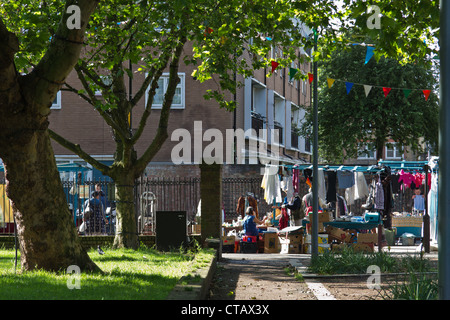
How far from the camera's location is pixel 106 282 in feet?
30.9

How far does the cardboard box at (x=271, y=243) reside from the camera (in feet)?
69.0

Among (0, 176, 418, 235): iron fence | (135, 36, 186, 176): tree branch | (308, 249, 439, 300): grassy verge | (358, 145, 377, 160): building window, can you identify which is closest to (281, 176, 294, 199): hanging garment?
(0, 176, 418, 235): iron fence

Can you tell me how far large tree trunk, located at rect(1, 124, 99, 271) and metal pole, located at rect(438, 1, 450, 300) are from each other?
614 cm

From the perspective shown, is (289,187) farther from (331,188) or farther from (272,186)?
(331,188)

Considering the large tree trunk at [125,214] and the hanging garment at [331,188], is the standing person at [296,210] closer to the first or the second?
the hanging garment at [331,188]

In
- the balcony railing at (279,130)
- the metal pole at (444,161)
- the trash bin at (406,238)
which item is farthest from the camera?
the balcony railing at (279,130)

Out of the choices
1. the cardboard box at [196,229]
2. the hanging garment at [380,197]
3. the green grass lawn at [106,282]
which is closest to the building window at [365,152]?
the hanging garment at [380,197]

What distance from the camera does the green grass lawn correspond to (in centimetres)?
820

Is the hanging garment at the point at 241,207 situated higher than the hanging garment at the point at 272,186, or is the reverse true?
the hanging garment at the point at 272,186

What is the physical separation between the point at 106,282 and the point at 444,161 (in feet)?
18.4

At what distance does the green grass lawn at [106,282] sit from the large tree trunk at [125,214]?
12.0 ft

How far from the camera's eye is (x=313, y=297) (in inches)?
403

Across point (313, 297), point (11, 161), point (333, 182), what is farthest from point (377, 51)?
point (333, 182)

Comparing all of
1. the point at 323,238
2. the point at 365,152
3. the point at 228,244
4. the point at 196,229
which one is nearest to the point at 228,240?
the point at 228,244
